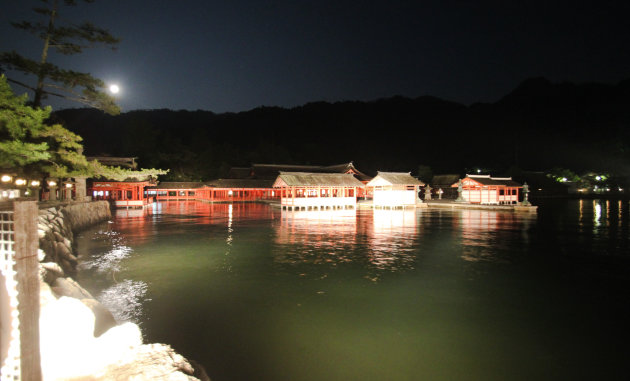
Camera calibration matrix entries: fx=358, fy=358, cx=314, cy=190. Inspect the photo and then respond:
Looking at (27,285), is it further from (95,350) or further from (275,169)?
(275,169)

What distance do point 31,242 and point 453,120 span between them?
115 metres

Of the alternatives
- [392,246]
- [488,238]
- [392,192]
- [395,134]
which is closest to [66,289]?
[392,246]

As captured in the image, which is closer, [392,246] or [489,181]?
[392,246]

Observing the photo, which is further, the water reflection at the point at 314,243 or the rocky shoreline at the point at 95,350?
the water reflection at the point at 314,243

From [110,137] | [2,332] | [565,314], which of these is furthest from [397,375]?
[110,137]

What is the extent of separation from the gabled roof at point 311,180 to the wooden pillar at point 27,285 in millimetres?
27373

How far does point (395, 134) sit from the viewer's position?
4055 inches

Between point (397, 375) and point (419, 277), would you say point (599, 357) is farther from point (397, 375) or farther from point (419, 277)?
point (419, 277)

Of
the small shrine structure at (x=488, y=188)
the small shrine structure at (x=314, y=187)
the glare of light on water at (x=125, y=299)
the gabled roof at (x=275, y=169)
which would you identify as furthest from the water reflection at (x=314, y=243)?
the gabled roof at (x=275, y=169)

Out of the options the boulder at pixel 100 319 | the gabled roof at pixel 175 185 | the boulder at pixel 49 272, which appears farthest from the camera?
the gabled roof at pixel 175 185

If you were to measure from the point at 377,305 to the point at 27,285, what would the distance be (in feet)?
19.0

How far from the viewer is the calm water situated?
5.18 meters

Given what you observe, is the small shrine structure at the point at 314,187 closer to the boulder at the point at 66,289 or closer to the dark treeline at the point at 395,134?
the boulder at the point at 66,289

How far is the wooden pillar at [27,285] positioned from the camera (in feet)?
11.2
